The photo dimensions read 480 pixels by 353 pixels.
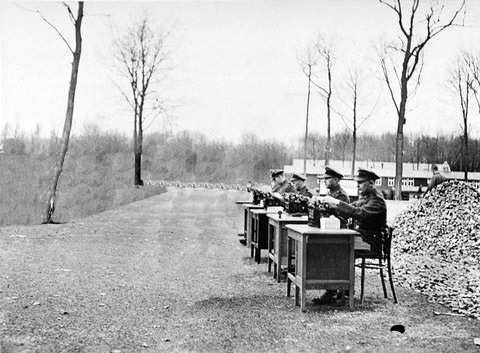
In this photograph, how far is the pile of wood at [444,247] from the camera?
645 cm

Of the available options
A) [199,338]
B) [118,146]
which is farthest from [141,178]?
[199,338]

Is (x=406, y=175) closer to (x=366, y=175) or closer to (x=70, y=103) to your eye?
(x=70, y=103)

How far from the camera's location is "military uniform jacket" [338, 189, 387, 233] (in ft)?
18.6

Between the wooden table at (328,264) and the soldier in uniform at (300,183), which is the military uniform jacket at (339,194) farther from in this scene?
the soldier in uniform at (300,183)

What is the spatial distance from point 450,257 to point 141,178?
19.3 meters

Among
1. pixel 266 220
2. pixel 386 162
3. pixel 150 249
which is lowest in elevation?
pixel 150 249

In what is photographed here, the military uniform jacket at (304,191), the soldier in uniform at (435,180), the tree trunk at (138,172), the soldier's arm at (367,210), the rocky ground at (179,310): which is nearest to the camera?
the rocky ground at (179,310)

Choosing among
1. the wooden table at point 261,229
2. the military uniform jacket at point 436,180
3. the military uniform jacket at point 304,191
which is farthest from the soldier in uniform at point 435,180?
the wooden table at point 261,229

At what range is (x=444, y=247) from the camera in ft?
31.8

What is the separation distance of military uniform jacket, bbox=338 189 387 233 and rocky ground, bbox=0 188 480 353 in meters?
0.77

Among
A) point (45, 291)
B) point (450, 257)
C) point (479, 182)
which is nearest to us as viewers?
point (45, 291)

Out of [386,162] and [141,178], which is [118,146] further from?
[386,162]

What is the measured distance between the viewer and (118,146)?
2498 centimetres

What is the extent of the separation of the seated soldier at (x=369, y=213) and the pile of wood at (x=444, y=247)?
0.97 m
